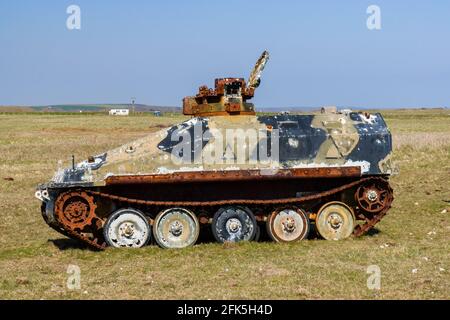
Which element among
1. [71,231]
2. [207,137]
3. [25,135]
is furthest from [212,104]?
[25,135]

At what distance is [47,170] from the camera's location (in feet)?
113

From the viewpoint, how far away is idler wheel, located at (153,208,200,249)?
16609 millimetres

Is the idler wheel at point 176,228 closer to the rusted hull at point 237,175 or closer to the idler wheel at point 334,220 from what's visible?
the rusted hull at point 237,175

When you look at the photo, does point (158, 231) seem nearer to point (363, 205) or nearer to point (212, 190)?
point (212, 190)

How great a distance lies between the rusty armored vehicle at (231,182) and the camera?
641 inches

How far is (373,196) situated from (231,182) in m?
3.37

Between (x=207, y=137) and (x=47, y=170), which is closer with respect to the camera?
(x=207, y=137)

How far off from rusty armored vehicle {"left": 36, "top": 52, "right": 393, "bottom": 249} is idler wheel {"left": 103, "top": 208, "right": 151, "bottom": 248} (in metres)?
0.02

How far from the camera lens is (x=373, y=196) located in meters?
17.2

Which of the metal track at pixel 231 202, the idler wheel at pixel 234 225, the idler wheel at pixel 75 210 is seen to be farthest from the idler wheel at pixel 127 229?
the idler wheel at pixel 234 225

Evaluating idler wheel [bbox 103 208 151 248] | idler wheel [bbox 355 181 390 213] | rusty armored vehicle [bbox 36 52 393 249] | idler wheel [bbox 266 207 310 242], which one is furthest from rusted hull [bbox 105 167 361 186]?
idler wheel [bbox 266 207 310 242]

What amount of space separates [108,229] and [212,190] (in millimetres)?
2535

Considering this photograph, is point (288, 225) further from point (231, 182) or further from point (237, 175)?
point (237, 175)

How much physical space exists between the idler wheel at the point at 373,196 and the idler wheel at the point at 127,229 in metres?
5.05
